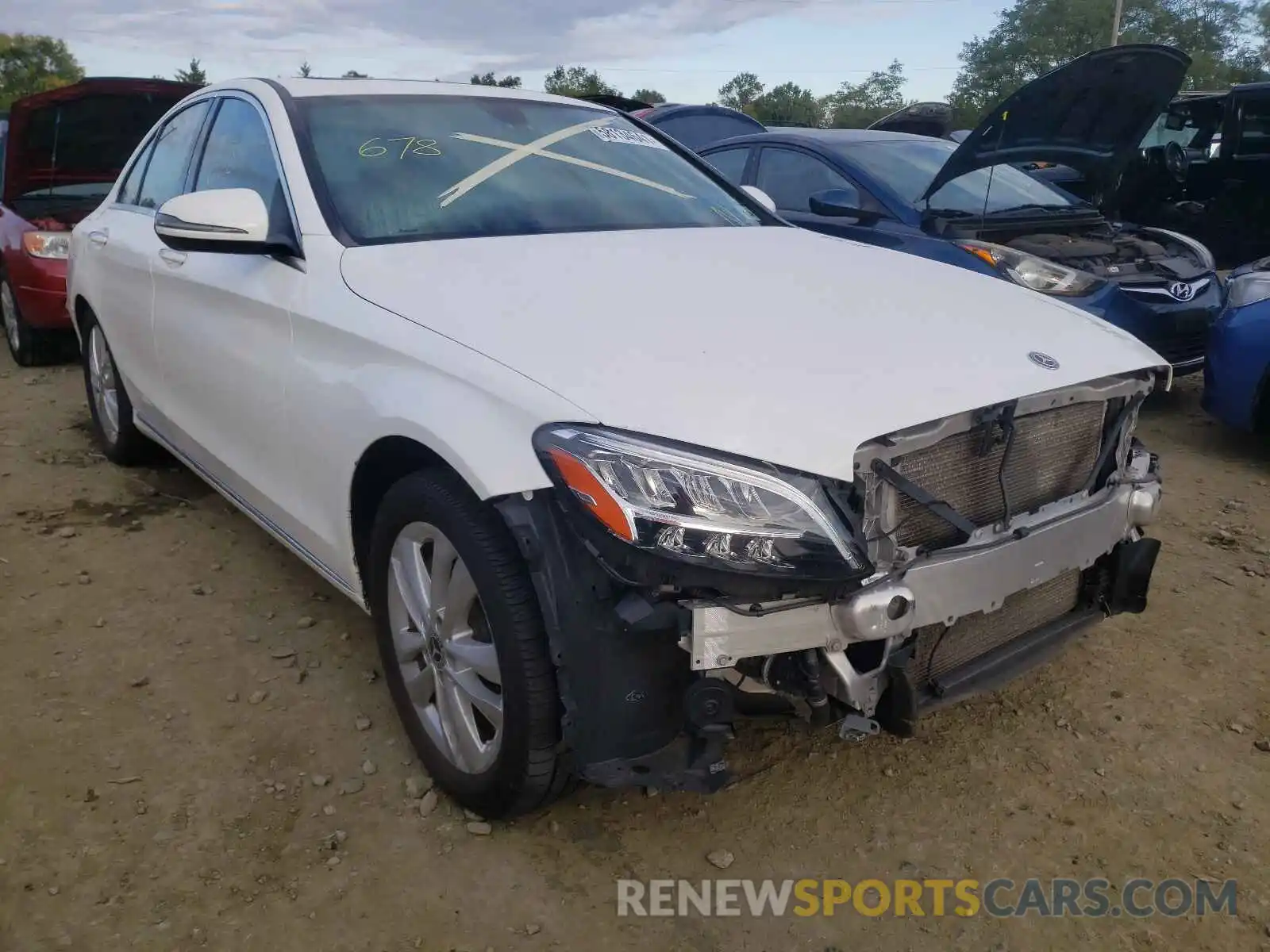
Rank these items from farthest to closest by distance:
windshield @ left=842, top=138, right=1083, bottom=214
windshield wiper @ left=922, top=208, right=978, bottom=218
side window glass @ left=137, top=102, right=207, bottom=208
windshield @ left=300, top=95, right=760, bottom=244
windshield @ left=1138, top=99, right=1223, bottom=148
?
windshield @ left=1138, top=99, right=1223, bottom=148
windshield @ left=842, top=138, right=1083, bottom=214
windshield wiper @ left=922, top=208, right=978, bottom=218
side window glass @ left=137, top=102, right=207, bottom=208
windshield @ left=300, top=95, right=760, bottom=244

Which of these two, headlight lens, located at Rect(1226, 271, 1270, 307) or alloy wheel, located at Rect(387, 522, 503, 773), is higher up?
headlight lens, located at Rect(1226, 271, 1270, 307)

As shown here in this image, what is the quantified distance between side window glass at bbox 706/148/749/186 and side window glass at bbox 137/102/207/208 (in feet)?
11.1

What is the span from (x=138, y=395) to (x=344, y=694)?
188cm

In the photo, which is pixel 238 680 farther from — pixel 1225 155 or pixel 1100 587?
pixel 1225 155

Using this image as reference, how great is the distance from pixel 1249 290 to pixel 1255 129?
3.70 m

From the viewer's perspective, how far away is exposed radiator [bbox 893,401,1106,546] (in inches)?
77.4

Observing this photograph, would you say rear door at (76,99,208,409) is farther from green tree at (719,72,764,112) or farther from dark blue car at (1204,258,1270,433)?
green tree at (719,72,764,112)

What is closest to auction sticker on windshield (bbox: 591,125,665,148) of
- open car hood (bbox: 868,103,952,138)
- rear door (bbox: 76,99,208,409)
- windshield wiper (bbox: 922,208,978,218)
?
rear door (bbox: 76,99,208,409)

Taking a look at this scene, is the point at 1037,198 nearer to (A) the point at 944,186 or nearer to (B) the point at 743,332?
(A) the point at 944,186

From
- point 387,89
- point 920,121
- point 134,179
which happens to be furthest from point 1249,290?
point 920,121

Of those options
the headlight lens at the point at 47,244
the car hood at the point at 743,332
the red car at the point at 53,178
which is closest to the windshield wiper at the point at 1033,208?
the car hood at the point at 743,332

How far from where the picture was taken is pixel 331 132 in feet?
9.44

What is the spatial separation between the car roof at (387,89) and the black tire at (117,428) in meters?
1.52

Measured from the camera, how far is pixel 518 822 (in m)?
2.33
